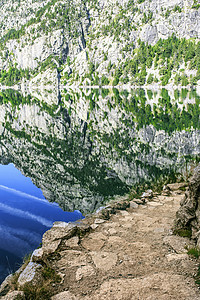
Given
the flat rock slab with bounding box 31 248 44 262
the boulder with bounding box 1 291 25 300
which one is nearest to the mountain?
the flat rock slab with bounding box 31 248 44 262

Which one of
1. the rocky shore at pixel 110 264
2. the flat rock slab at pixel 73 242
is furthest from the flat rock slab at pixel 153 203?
the flat rock slab at pixel 73 242

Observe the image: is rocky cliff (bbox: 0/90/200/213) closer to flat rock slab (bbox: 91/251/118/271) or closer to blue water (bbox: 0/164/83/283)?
blue water (bbox: 0/164/83/283)

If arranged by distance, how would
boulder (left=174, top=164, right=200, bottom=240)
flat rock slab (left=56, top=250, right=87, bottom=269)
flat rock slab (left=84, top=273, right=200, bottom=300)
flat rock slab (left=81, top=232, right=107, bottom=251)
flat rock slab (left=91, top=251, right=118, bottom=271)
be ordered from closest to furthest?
flat rock slab (left=84, top=273, right=200, bottom=300), flat rock slab (left=91, top=251, right=118, bottom=271), flat rock slab (left=56, top=250, right=87, bottom=269), boulder (left=174, top=164, right=200, bottom=240), flat rock slab (left=81, top=232, right=107, bottom=251)

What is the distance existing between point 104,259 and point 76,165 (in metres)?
15.1

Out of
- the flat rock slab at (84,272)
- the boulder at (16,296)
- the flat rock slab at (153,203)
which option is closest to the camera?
the boulder at (16,296)

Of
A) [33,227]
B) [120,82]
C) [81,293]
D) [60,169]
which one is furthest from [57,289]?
[120,82]

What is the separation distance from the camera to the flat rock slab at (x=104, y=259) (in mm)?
6715

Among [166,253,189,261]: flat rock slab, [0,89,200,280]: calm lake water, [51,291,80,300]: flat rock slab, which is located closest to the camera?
[51,291,80,300]: flat rock slab

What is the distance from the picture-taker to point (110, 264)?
6.80m

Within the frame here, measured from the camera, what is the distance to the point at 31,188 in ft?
61.4

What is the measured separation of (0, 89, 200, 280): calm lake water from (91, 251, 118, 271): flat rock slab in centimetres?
321

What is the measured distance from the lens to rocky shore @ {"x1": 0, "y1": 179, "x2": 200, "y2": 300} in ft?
18.2

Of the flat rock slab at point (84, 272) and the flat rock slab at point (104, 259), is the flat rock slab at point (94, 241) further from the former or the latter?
the flat rock slab at point (84, 272)

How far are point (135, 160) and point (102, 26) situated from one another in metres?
197
